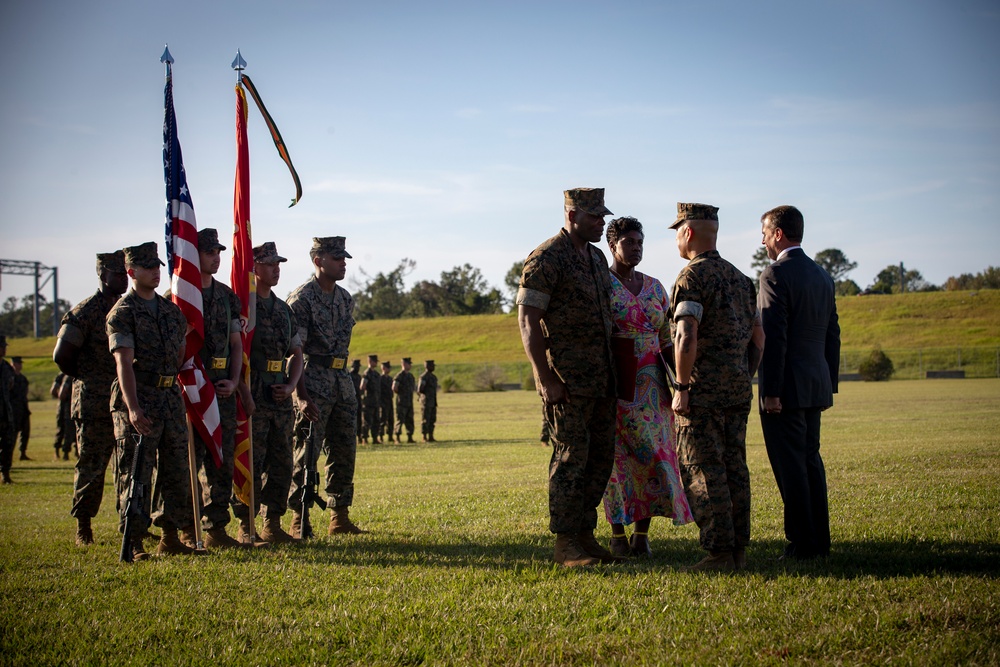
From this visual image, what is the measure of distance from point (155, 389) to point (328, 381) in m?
1.70

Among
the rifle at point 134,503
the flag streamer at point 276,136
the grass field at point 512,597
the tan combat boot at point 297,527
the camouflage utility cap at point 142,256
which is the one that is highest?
the flag streamer at point 276,136

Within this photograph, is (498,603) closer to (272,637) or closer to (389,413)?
(272,637)

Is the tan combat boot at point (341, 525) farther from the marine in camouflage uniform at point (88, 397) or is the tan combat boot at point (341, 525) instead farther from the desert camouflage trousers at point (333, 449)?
the marine in camouflage uniform at point (88, 397)

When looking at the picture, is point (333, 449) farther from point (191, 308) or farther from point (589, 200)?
point (589, 200)

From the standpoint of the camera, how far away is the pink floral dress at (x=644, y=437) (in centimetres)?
650

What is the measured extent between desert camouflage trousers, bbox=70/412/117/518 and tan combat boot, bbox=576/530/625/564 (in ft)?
13.1

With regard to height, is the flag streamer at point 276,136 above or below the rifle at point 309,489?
above

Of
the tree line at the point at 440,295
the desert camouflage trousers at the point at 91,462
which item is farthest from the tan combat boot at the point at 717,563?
the tree line at the point at 440,295

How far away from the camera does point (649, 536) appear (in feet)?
24.0

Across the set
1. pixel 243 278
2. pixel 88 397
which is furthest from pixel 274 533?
pixel 243 278

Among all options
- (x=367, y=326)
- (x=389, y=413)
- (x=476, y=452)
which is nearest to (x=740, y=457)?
(x=476, y=452)

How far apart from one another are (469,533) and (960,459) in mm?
7395

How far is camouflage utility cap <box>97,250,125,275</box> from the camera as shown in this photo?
7801 millimetres

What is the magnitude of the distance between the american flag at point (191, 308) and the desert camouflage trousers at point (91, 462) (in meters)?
0.83
